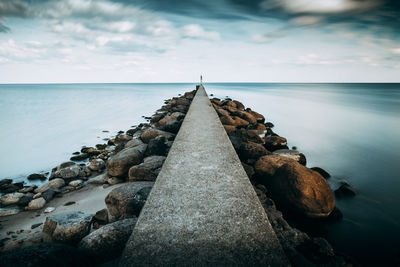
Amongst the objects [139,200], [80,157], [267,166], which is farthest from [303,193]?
[80,157]

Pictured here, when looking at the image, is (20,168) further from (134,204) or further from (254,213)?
(254,213)

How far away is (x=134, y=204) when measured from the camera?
2211 mm

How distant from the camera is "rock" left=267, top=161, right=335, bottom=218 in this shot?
2.57 m

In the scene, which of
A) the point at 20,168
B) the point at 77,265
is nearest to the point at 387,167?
the point at 77,265

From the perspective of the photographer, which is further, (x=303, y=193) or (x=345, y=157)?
(x=345, y=157)

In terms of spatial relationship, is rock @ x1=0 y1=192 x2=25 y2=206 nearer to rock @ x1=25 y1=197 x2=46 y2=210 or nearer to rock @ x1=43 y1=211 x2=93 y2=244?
rock @ x1=25 y1=197 x2=46 y2=210

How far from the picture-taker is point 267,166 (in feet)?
10.7

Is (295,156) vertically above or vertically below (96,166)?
above

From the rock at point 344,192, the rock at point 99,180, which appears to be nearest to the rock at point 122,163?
the rock at point 99,180

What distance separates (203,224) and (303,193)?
161 centimetres

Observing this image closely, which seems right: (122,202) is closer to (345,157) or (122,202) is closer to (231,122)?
(231,122)

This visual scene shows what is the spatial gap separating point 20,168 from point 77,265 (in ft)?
19.3

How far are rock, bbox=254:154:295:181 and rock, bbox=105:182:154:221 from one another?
5.97ft

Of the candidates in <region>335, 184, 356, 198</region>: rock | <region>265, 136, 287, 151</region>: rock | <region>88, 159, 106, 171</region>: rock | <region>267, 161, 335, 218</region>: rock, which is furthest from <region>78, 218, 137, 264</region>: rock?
<region>265, 136, 287, 151</region>: rock
